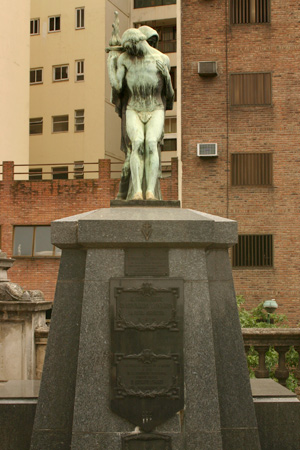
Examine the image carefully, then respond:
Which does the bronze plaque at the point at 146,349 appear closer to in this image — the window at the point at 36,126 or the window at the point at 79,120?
the window at the point at 79,120

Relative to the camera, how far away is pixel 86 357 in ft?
20.3

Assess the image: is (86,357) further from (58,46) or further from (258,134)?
(58,46)

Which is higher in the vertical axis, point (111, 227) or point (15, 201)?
point (15, 201)

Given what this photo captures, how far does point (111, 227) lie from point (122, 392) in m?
1.48

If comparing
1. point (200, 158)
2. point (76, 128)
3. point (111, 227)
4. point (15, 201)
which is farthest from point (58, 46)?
point (111, 227)

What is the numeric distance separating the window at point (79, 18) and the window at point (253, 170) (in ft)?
60.5

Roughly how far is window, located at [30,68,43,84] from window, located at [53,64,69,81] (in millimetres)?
906

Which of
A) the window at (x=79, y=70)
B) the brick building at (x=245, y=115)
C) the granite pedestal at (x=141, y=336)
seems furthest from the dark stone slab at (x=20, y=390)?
the window at (x=79, y=70)

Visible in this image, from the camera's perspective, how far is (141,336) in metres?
6.25

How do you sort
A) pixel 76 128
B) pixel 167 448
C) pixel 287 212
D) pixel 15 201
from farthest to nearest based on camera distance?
pixel 76 128 < pixel 15 201 < pixel 287 212 < pixel 167 448

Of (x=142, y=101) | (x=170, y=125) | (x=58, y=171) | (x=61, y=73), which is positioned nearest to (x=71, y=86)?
(x=61, y=73)

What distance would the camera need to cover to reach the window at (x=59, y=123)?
Result: 41062 mm

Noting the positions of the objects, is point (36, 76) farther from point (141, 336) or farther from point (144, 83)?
point (141, 336)

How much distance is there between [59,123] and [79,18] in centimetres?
633
